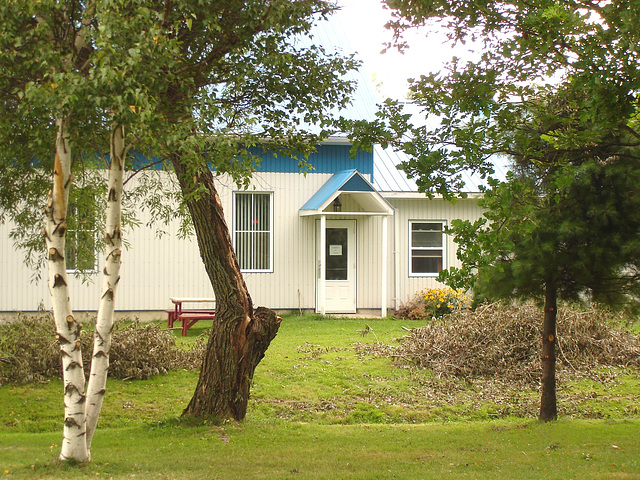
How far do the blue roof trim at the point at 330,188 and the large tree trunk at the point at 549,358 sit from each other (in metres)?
8.78

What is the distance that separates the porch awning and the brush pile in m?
5.32

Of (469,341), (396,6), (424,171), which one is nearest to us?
(424,171)

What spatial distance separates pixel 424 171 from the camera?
6035mm

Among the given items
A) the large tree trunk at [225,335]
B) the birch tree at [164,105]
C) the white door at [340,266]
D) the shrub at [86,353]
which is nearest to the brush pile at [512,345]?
the shrub at [86,353]

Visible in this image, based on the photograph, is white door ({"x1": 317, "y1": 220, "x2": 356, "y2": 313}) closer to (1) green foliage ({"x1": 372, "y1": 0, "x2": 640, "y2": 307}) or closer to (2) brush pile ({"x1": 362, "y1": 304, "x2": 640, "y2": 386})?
(2) brush pile ({"x1": 362, "y1": 304, "x2": 640, "y2": 386})

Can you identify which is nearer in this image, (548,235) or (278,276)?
(548,235)

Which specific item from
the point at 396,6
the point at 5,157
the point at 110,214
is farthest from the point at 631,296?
the point at 5,157

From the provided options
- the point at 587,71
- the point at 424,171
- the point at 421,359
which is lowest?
the point at 421,359

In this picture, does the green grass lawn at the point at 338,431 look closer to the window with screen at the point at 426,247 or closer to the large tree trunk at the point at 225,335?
the large tree trunk at the point at 225,335

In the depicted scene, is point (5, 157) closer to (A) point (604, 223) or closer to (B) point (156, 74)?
(B) point (156, 74)

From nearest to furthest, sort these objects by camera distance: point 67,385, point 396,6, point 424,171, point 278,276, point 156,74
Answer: point 156,74
point 67,385
point 424,171
point 396,6
point 278,276

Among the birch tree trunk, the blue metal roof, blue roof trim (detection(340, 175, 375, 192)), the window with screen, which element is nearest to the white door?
the blue metal roof

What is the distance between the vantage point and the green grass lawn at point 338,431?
603 centimetres

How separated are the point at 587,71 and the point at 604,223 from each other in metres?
2.84
